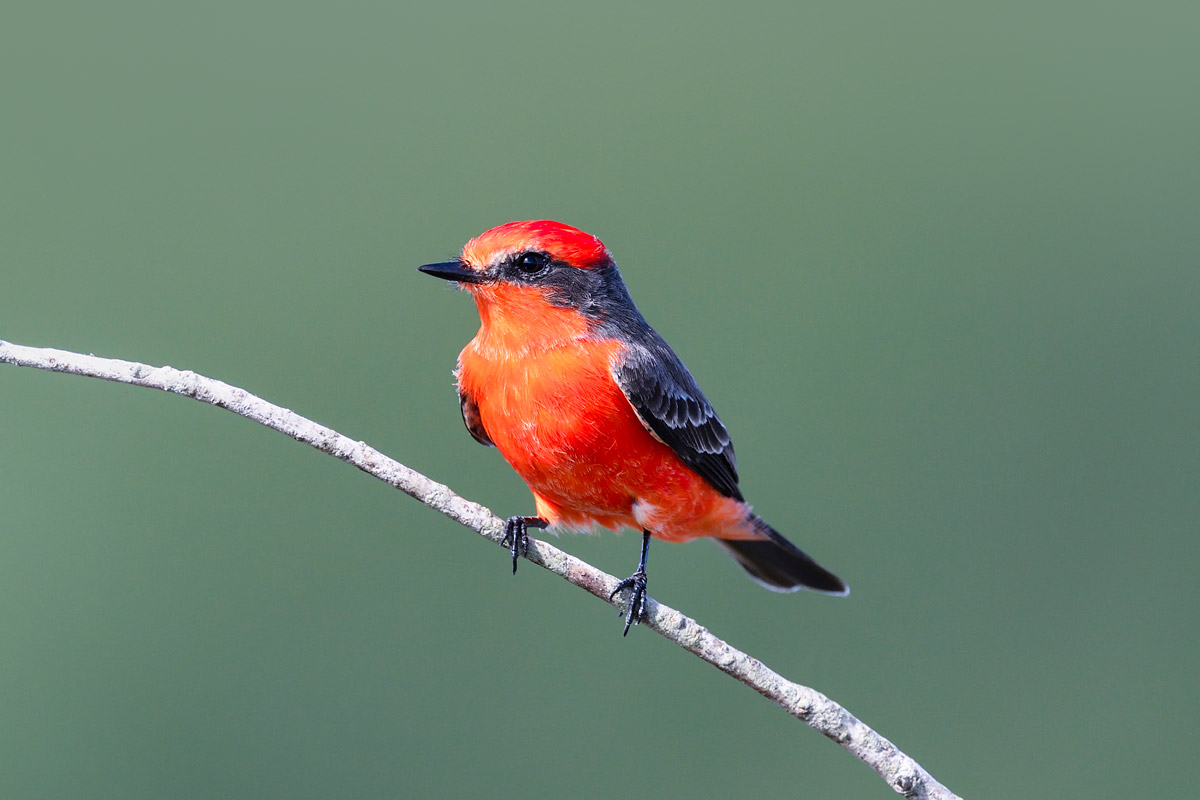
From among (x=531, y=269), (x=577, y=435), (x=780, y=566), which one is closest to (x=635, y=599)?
(x=577, y=435)

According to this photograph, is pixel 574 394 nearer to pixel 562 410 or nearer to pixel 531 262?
pixel 562 410

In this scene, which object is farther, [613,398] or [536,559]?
[613,398]

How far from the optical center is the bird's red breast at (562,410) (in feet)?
11.1

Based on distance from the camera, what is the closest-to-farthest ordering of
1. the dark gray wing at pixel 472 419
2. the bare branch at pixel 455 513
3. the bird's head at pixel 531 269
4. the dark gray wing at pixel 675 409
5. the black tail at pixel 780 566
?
the bare branch at pixel 455 513
the bird's head at pixel 531 269
the dark gray wing at pixel 675 409
the dark gray wing at pixel 472 419
the black tail at pixel 780 566

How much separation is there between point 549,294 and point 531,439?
0.48 meters

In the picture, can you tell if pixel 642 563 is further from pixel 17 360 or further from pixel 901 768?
pixel 17 360

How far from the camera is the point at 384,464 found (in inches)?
115

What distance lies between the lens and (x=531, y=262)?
Answer: 3445 mm

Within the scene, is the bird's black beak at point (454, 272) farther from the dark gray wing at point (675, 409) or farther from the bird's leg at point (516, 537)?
the bird's leg at point (516, 537)

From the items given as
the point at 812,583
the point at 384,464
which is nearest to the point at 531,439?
the point at 384,464

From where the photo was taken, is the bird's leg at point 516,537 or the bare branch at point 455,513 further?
the bird's leg at point 516,537

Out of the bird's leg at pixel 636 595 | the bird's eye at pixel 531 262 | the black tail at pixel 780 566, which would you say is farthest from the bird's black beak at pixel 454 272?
the black tail at pixel 780 566

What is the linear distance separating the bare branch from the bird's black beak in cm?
60

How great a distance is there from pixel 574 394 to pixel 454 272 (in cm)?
53
